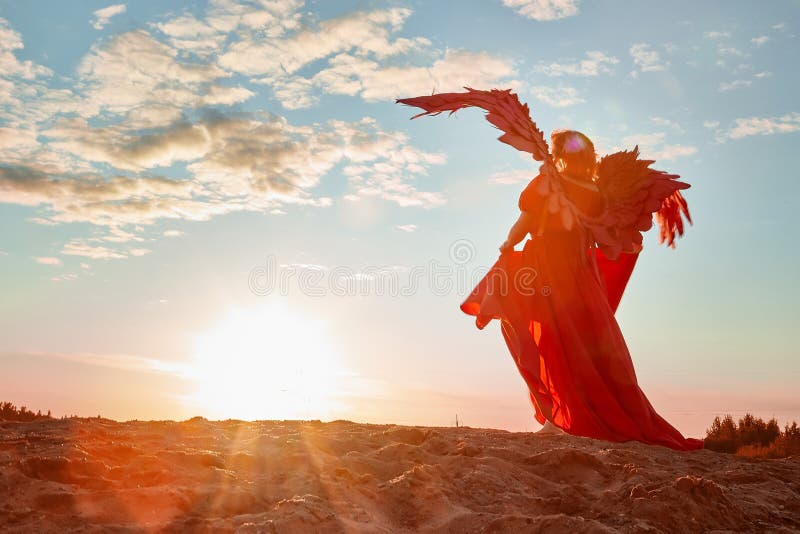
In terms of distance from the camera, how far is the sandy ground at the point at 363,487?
3717mm

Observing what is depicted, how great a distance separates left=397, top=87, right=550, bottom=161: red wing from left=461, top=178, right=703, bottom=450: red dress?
46cm

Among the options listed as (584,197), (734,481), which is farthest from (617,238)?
(734,481)

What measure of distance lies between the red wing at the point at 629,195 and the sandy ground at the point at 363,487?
2.95 m

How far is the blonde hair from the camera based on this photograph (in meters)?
8.00

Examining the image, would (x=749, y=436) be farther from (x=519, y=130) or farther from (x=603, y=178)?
(x=519, y=130)

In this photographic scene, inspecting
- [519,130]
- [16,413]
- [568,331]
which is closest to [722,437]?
[568,331]

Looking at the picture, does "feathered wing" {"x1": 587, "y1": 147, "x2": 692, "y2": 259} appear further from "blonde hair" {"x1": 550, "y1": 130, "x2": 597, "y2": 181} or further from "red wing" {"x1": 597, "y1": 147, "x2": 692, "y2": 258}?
"blonde hair" {"x1": 550, "y1": 130, "x2": 597, "y2": 181}

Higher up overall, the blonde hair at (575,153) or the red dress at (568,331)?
the blonde hair at (575,153)

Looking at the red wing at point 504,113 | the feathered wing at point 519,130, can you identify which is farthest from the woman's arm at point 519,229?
the red wing at point 504,113

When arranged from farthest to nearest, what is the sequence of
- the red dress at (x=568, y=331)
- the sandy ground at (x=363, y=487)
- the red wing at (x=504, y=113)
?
the red wing at (x=504, y=113), the red dress at (x=568, y=331), the sandy ground at (x=363, y=487)

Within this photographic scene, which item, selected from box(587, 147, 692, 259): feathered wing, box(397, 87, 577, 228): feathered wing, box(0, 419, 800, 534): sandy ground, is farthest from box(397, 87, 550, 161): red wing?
box(0, 419, 800, 534): sandy ground

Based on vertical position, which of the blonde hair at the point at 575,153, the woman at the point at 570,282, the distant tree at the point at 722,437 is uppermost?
the blonde hair at the point at 575,153

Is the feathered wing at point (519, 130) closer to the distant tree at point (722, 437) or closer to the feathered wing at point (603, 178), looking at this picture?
the feathered wing at point (603, 178)

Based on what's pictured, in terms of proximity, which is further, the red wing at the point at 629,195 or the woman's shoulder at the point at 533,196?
the red wing at the point at 629,195
